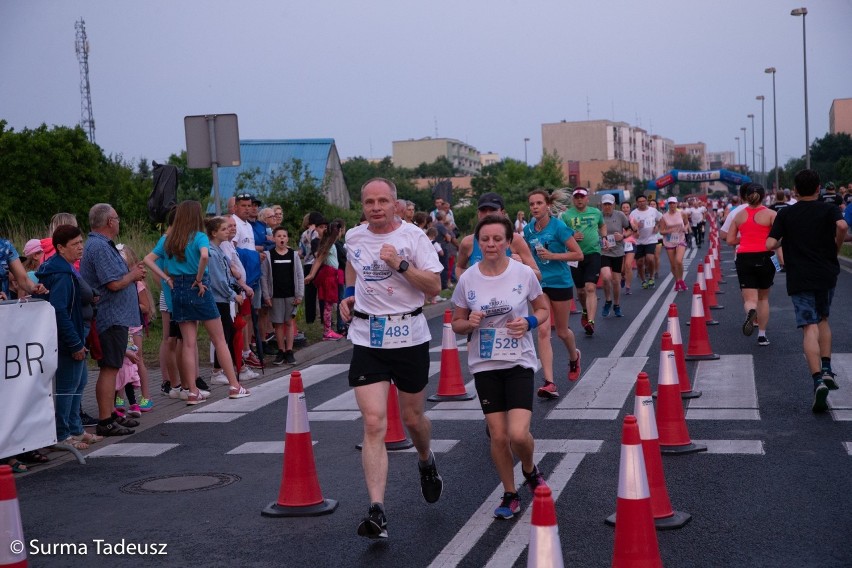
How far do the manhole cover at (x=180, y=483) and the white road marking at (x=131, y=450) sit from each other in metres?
0.94

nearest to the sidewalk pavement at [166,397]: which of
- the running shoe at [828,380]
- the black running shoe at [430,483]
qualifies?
the black running shoe at [430,483]

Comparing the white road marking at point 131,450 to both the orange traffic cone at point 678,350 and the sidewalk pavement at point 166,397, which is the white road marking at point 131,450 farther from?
the orange traffic cone at point 678,350

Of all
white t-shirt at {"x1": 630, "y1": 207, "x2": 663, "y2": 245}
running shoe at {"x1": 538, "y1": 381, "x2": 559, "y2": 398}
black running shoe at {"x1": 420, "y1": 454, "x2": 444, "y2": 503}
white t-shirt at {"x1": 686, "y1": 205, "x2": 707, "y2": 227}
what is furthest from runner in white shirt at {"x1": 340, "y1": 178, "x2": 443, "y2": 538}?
white t-shirt at {"x1": 686, "y1": 205, "x2": 707, "y2": 227}

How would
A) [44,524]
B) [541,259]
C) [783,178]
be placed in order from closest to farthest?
[44,524]
[541,259]
[783,178]

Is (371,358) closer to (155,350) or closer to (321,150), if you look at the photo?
(155,350)

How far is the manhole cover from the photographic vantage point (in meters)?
7.44

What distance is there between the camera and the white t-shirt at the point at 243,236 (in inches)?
516

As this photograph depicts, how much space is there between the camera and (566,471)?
7348mm

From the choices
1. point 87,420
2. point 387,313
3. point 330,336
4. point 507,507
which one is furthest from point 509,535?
point 330,336

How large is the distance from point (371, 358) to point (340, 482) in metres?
1.55

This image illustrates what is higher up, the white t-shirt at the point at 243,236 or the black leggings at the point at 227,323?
the white t-shirt at the point at 243,236

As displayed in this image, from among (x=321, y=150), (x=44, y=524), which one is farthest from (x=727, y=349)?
(x=321, y=150)

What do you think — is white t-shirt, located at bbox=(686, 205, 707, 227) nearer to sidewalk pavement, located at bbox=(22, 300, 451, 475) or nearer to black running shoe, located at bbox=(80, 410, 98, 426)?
sidewalk pavement, located at bbox=(22, 300, 451, 475)

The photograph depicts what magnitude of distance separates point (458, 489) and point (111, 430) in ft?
13.2
